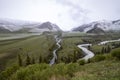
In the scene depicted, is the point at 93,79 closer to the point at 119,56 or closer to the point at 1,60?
the point at 119,56

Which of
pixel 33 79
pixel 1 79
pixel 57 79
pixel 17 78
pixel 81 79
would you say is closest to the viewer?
pixel 57 79

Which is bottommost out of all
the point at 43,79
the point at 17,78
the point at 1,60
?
the point at 1,60

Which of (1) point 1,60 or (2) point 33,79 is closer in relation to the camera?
(2) point 33,79

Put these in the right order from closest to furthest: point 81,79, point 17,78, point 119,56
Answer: point 81,79
point 17,78
point 119,56

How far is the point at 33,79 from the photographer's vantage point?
22.8 meters

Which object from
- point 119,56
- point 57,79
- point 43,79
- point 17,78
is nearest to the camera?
point 57,79

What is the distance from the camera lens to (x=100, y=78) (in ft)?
61.2

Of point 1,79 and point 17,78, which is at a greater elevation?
point 17,78

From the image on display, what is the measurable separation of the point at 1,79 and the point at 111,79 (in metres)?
35.4

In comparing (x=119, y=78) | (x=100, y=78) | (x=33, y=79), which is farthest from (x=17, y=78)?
(x=119, y=78)

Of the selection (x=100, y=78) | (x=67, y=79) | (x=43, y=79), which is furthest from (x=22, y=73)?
(x=100, y=78)

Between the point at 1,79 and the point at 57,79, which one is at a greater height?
the point at 57,79

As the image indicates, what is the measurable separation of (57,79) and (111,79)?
16.1ft

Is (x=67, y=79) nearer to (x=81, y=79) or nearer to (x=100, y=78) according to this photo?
(x=81, y=79)
